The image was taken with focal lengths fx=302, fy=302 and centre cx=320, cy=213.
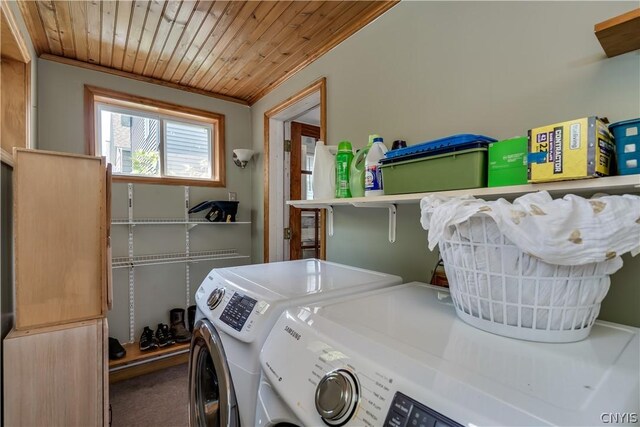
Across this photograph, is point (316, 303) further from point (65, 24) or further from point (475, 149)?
point (65, 24)

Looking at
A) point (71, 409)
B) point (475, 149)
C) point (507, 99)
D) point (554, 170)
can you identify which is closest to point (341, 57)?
point (507, 99)

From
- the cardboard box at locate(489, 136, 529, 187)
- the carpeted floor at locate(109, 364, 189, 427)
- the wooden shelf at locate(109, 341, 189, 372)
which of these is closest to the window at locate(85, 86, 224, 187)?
the wooden shelf at locate(109, 341, 189, 372)

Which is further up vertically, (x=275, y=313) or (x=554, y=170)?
(x=554, y=170)

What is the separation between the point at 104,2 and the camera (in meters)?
1.58

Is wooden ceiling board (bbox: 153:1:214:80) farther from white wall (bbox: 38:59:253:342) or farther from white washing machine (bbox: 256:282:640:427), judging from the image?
white washing machine (bbox: 256:282:640:427)

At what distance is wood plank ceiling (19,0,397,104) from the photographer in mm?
1615

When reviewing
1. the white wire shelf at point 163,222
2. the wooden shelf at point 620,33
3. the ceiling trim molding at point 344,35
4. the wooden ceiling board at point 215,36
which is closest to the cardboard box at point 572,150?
the wooden shelf at point 620,33

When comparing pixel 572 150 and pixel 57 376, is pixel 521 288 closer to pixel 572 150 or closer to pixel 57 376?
pixel 572 150

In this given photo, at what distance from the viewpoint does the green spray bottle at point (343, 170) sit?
4.62 ft

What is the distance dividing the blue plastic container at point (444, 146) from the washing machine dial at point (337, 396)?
0.72m

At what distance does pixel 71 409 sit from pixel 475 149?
2038mm

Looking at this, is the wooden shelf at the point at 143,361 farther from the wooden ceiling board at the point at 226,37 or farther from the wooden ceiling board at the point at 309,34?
the wooden ceiling board at the point at 309,34

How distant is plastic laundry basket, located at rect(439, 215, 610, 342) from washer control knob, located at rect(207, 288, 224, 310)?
0.84 m

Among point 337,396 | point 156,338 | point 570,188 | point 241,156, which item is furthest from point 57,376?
point 570,188
